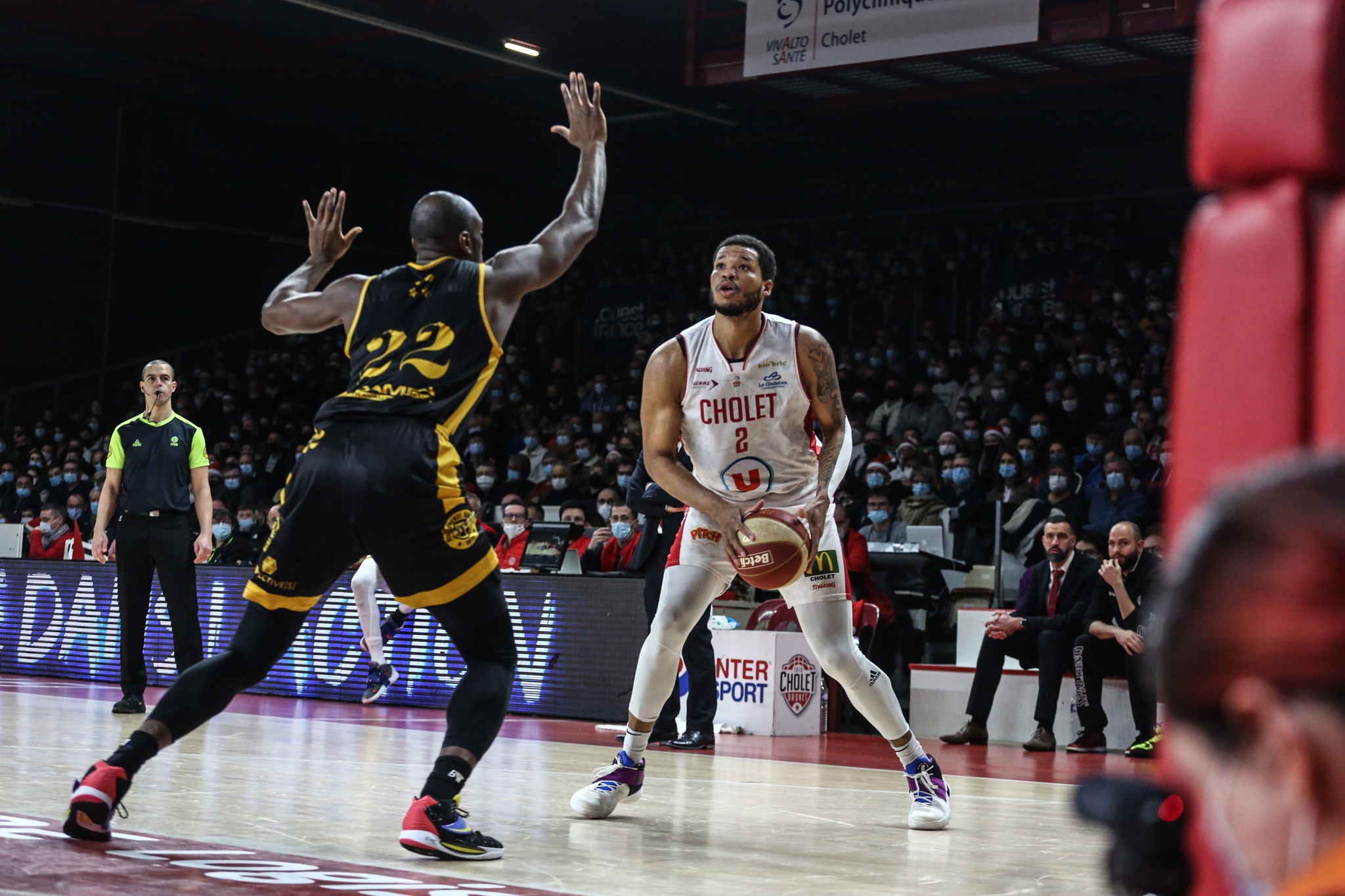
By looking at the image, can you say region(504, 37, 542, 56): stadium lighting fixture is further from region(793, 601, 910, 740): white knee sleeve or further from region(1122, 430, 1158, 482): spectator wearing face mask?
region(793, 601, 910, 740): white knee sleeve

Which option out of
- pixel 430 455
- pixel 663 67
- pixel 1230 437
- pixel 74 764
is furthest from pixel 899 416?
pixel 1230 437

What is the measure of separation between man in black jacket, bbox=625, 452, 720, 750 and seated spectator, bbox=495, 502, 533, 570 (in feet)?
12.5

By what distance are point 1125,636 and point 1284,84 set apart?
27.4 feet

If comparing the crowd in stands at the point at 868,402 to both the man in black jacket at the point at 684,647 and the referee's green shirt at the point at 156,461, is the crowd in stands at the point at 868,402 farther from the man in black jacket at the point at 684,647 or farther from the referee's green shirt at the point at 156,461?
the referee's green shirt at the point at 156,461

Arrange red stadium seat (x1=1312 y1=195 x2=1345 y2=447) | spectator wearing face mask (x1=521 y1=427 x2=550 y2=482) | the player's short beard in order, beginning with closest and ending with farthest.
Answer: red stadium seat (x1=1312 y1=195 x2=1345 y2=447), the player's short beard, spectator wearing face mask (x1=521 y1=427 x2=550 y2=482)

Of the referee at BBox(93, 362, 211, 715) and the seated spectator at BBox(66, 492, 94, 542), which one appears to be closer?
the referee at BBox(93, 362, 211, 715)

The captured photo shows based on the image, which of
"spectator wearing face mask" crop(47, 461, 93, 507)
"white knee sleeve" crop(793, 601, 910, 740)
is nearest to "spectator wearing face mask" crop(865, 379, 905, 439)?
"spectator wearing face mask" crop(47, 461, 93, 507)

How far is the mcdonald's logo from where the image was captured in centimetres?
564

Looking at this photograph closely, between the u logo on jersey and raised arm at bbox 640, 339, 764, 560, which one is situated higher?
raised arm at bbox 640, 339, 764, 560

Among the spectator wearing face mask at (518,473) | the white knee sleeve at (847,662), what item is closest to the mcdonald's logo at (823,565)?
the white knee sleeve at (847,662)

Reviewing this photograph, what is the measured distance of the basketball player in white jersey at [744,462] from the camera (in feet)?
18.5

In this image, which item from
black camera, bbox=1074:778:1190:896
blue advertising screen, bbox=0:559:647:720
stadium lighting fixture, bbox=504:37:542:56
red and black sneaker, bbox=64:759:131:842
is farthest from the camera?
stadium lighting fixture, bbox=504:37:542:56

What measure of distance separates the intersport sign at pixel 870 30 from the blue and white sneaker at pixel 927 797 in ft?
32.2

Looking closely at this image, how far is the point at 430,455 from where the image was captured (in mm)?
4426
